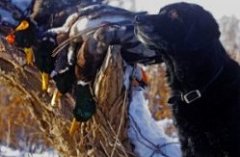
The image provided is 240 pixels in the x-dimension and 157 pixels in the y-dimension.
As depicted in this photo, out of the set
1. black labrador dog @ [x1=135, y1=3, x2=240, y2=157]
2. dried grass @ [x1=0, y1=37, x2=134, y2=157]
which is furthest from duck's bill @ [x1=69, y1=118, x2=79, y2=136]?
black labrador dog @ [x1=135, y1=3, x2=240, y2=157]

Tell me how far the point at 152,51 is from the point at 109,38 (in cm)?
40

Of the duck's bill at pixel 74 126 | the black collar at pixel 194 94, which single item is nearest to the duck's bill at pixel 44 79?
the duck's bill at pixel 74 126

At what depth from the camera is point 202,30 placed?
207 inches

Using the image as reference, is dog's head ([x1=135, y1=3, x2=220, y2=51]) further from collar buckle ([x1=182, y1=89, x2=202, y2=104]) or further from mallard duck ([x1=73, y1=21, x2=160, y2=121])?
mallard duck ([x1=73, y1=21, x2=160, y2=121])

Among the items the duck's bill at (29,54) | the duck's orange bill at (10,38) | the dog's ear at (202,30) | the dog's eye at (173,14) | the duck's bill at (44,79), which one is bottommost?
the duck's bill at (44,79)

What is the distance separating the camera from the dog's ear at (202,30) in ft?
17.3

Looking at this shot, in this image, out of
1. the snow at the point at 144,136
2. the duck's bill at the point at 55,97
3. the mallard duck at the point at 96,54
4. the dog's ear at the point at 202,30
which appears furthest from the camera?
the duck's bill at the point at 55,97

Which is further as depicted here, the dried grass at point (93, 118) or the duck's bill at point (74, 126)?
the duck's bill at point (74, 126)

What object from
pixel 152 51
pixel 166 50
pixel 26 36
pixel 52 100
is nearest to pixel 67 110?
pixel 52 100

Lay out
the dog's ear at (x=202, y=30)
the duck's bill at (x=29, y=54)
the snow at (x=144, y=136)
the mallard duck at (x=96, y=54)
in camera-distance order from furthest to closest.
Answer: the duck's bill at (x=29, y=54), the snow at (x=144, y=136), the mallard duck at (x=96, y=54), the dog's ear at (x=202, y=30)

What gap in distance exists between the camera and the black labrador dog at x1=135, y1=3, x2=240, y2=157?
17.4ft

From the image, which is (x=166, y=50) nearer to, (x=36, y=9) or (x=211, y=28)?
A: (x=211, y=28)

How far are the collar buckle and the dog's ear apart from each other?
1.14 ft

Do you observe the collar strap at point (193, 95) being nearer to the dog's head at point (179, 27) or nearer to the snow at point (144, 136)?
the dog's head at point (179, 27)
